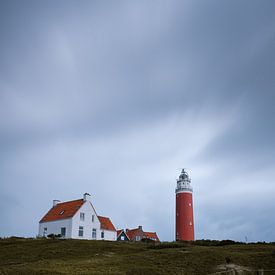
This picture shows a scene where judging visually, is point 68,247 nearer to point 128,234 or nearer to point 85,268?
point 85,268

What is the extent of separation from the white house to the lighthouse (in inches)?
480

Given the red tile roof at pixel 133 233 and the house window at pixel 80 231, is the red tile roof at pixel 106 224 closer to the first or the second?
the house window at pixel 80 231

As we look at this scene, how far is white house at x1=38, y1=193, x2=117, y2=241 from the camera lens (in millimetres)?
55531

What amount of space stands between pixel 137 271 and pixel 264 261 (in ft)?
30.4

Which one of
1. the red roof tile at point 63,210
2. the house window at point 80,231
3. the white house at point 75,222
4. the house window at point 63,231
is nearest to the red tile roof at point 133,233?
the white house at point 75,222

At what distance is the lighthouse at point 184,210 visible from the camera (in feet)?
202

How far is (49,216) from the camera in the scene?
60.8 metres

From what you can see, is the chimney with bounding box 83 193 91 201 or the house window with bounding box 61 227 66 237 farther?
the chimney with bounding box 83 193 91 201

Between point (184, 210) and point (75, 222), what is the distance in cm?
1876

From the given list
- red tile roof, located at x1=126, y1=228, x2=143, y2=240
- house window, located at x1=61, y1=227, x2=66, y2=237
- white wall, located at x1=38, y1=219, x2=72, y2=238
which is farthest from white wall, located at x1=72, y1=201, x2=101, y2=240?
red tile roof, located at x1=126, y1=228, x2=143, y2=240

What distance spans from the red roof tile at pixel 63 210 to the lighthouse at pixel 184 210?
1671cm

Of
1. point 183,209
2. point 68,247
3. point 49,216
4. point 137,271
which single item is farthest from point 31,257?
point 183,209

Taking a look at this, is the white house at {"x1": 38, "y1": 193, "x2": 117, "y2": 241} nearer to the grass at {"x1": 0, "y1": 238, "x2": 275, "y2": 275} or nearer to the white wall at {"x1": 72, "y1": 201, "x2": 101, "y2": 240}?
the white wall at {"x1": 72, "y1": 201, "x2": 101, "y2": 240}

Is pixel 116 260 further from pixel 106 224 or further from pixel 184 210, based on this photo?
pixel 106 224
